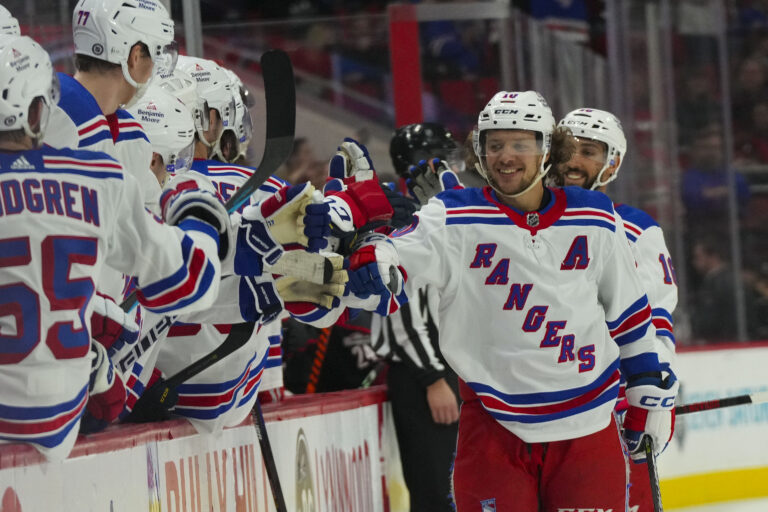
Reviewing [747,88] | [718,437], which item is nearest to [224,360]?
[718,437]

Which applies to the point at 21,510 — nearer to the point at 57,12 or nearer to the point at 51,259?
the point at 51,259

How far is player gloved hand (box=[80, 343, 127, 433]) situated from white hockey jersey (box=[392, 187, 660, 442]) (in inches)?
26.5

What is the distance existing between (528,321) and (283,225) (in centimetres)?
74

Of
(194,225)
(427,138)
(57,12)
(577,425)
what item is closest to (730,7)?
(427,138)

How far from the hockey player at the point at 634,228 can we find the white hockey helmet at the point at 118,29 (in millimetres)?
1091

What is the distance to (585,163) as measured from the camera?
12.1 ft

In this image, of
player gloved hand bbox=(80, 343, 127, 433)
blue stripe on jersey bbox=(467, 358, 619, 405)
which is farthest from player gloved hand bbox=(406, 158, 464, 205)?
player gloved hand bbox=(80, 343, 127, 433)

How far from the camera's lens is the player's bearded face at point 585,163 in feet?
12.0

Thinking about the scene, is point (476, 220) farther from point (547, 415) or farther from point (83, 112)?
point (83, 112)

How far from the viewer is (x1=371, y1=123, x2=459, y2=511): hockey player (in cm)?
409

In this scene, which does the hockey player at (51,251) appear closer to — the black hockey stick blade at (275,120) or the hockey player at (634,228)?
the black hockey stick blade at (275,120)

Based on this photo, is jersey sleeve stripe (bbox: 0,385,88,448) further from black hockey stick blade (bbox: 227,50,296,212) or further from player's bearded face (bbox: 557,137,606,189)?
player's bearded face (bbox: 557,137,606,189)

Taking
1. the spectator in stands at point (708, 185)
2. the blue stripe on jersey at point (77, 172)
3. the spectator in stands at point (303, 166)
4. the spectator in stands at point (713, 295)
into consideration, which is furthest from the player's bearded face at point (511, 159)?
the spectator in stands at point (708, 185)

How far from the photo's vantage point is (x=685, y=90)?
20.4 feet
